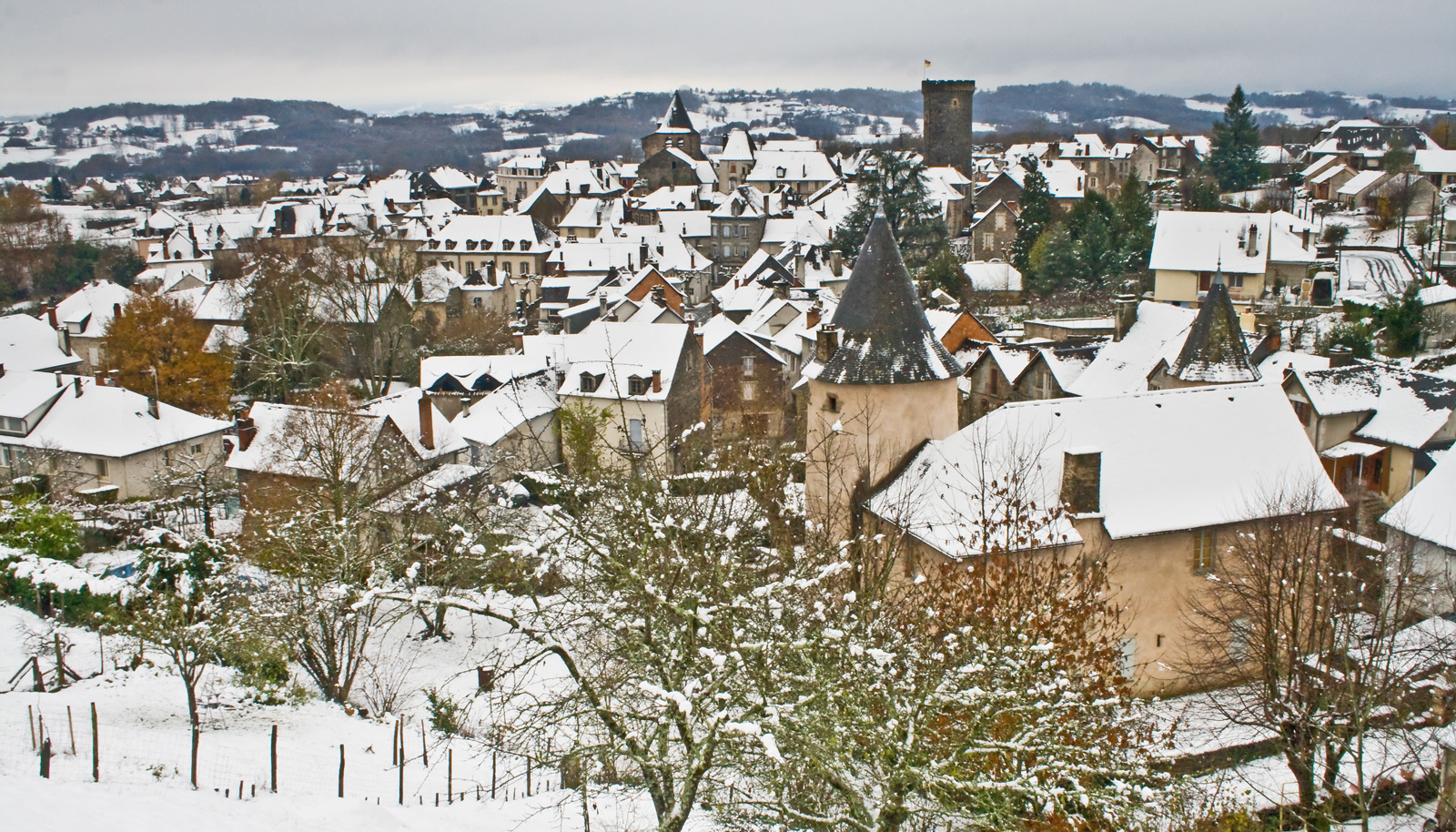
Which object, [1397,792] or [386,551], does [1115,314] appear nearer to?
[1397,792]

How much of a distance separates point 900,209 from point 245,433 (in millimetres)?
47041

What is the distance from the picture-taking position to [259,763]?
17.8 metres

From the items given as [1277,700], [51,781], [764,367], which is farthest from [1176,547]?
[764,367]

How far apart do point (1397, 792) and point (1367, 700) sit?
280 centimetres

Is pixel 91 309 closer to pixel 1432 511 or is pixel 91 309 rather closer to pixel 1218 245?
pixel 1218 245

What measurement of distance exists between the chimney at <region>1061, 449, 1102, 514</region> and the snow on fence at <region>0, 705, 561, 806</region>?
11433 mm

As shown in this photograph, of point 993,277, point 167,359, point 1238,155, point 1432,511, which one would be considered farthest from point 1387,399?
point 1238,155

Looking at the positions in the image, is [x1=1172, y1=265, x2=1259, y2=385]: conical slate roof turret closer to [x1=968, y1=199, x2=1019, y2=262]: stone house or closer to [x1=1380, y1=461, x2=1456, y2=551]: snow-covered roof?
[x1=1380, y1=461, x2=1456, y2=551]: snow-covered roof

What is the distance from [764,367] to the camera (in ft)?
158

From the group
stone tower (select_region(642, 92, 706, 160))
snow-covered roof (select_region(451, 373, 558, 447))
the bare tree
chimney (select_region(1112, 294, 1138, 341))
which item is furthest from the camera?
stone tower (select_region(642, 92, 706, 160))

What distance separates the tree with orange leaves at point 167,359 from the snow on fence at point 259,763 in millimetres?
36905

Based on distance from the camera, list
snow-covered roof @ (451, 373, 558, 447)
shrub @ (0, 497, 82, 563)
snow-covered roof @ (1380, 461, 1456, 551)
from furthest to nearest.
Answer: snow-covered roof @ (451, 373, 558, 447)
shrub @ (0, 497, 82, 563)
snow-covered roof @ (1380, 461, 1456, 551)

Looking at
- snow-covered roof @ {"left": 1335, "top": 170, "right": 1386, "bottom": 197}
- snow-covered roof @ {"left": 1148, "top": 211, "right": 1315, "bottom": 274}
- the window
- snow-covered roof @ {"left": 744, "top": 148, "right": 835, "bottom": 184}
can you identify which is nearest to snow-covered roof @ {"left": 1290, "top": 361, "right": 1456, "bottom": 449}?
the window

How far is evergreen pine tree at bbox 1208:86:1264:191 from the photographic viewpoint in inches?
3219
